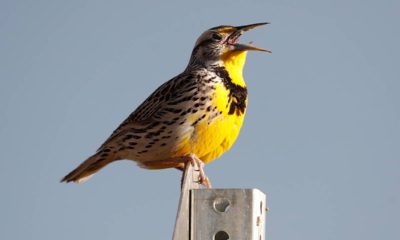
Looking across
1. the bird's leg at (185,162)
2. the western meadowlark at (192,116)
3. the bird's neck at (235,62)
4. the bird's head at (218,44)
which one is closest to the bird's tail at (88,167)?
the western meadowlark at (192,116)

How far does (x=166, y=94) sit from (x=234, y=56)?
69cm

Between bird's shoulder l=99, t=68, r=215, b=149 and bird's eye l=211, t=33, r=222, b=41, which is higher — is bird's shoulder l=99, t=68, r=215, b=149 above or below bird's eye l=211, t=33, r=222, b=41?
below

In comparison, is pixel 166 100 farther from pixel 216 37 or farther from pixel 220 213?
pixel 220 213

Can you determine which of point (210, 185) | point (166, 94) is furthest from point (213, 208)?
point (166, 94)

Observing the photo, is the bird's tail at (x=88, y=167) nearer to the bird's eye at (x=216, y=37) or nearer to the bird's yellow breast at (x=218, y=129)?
the bird's yellow breast at (x=218, y=129)

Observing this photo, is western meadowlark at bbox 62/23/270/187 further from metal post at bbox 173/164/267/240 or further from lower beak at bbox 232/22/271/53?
metal post at bbox 173/164/267/240

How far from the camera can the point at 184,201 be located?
5211 mm

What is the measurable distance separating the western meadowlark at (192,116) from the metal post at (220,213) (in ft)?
5.61

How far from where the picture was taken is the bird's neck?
7809 mm

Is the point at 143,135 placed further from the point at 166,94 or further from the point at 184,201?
the point at 184,201

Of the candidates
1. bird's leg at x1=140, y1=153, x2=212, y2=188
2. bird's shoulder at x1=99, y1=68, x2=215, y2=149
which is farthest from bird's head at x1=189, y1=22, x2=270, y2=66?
bird's leg at x1=140, y1=153, x2=212, y2=188

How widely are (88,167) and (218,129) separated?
56.9 inches

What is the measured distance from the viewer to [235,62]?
790 cm

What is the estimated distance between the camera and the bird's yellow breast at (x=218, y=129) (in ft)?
23.9
